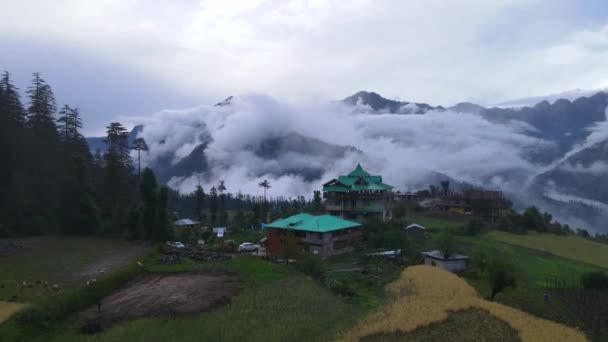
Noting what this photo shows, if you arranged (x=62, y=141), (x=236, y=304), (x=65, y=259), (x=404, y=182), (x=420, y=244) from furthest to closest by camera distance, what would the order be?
(x=404, y=182), (x=62, y=141), (x=420, y=244), (x=65, y=259), (x=236, y=304)

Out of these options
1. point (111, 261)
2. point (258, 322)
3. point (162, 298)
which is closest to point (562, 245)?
point (258, 322)

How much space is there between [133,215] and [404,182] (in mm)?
148629

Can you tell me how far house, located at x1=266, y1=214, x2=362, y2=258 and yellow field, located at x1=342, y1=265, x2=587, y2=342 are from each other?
12.6 metres

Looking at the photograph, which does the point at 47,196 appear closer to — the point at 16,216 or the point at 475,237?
the point at 16,216

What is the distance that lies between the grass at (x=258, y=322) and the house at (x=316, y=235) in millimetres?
17279

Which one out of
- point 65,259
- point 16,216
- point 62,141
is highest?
point 62,141

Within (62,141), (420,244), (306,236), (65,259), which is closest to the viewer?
(65,259)

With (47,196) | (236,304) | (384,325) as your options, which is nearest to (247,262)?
(236,304)

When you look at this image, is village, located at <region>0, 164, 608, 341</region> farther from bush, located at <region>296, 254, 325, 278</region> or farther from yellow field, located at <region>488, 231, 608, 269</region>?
yellow field, located at <region>488, 231, 608, 269</region>

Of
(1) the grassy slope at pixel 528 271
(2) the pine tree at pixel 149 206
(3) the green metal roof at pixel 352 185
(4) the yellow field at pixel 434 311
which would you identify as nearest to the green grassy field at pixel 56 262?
(2) the pine tree at pixel 149 206

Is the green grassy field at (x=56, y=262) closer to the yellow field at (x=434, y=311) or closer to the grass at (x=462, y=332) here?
the yellow field at (x=434, y=311)

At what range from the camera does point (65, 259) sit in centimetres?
3566

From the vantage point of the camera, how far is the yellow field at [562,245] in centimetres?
5159

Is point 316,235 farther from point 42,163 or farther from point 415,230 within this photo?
point 42,163
